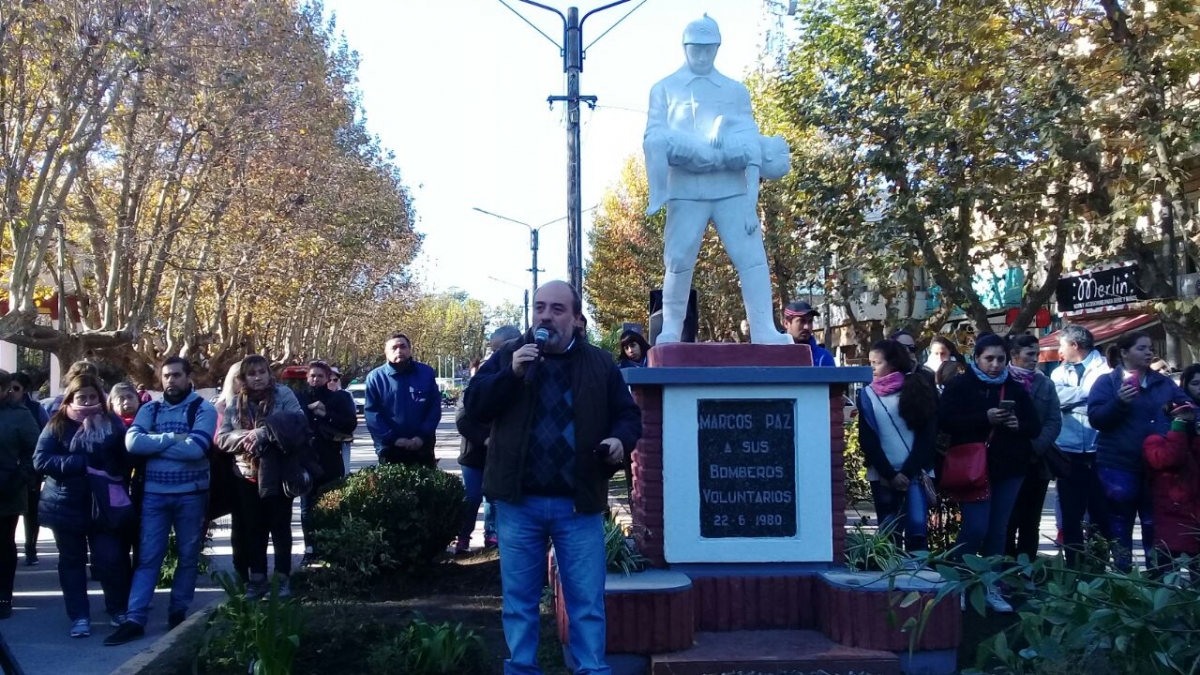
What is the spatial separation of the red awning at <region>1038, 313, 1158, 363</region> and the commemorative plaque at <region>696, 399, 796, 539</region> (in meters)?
16.7

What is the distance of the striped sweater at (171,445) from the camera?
681 centimetres

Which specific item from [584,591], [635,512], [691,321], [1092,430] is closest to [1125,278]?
[1092,430]

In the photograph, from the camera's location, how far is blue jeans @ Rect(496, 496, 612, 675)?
4777 mm

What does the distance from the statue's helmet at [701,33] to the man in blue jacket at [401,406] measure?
3.44 meters

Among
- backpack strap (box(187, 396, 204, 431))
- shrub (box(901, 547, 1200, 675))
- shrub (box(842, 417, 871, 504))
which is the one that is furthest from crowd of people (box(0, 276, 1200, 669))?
shrub (box(842, 417, 871, 504))

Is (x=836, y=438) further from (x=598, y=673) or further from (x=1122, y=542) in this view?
(x=1122, y=542)

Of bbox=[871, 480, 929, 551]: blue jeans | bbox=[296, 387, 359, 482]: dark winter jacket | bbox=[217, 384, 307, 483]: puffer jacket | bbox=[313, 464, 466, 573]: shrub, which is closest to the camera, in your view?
bbox=[871, 480, 929, 551]: blue jeans

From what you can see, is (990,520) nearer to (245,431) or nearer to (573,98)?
(245,431)

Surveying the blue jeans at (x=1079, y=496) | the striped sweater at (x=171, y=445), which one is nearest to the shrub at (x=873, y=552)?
the blue jeans at (x=1079, y=496)

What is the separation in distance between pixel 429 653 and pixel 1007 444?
3.75 meters

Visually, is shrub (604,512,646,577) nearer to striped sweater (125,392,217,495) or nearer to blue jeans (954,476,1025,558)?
blue jeans (954,476,1025,558)

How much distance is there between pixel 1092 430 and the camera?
820cm

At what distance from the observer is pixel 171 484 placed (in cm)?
692

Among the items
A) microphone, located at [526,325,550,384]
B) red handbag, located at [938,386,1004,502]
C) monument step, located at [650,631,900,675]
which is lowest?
monument step, located at [650,631,900,675]
